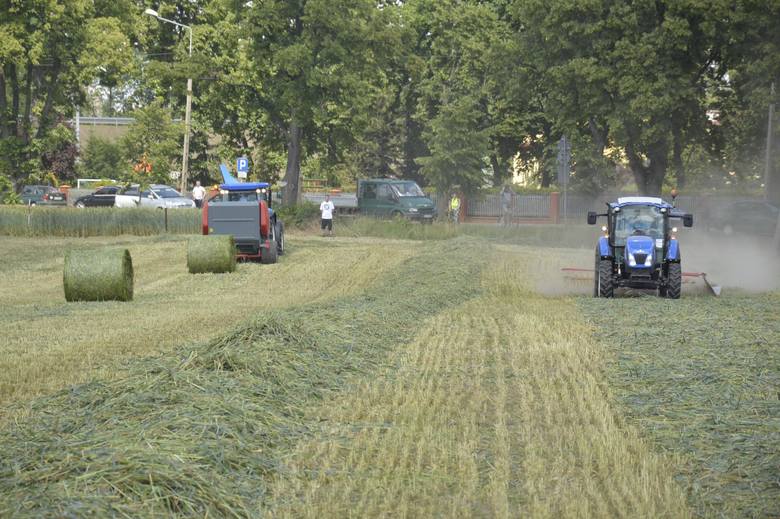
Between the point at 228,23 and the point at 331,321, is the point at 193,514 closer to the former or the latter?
the point at 331,321

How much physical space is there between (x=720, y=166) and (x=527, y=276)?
36857 millimetres

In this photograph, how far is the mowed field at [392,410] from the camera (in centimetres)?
707

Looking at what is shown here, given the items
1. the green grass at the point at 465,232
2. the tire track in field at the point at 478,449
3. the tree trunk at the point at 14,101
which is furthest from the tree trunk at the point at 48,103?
the tire track in field at the point at 478,449

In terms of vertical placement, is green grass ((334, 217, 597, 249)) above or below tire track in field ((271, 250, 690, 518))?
below

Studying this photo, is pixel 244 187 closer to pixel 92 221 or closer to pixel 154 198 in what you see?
pixel 92 221

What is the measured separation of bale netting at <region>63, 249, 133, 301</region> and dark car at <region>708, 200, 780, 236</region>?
3263 centimetres

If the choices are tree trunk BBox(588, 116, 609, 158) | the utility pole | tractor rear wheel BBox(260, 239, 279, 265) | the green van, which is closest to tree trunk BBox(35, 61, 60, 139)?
the green van

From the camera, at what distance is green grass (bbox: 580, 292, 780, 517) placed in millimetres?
7773

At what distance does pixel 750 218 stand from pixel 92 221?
26.7 m

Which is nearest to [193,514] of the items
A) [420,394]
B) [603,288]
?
[420,394]

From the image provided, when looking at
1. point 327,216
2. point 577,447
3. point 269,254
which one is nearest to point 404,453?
point 577,447

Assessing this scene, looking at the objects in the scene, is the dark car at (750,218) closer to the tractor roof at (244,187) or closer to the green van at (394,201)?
the green van at (394,201)

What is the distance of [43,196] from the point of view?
60.7m

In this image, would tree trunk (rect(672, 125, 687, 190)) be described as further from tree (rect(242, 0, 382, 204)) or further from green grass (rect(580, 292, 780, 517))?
green grass (rect(580, 292, 780, 517))
